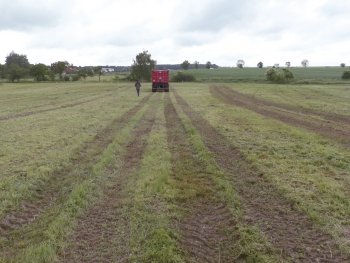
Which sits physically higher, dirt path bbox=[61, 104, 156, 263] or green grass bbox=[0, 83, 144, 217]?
dirt path bbox=[61, 104, 156, 263]

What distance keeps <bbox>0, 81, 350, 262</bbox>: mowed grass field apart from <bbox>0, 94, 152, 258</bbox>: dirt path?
25 millimetres

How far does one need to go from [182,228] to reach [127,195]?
2.07 meters

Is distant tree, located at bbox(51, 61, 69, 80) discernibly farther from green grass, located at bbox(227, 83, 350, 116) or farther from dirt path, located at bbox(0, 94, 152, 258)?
dirt path, located at bbox(0, 94, 152, 258)

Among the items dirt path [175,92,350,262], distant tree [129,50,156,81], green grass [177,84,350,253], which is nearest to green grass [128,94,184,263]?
dirt path [175,92,350,262]

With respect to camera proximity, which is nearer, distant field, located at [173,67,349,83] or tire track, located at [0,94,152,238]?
tire track, located at [0,94,152,238]

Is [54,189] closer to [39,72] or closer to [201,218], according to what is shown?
[201,218]

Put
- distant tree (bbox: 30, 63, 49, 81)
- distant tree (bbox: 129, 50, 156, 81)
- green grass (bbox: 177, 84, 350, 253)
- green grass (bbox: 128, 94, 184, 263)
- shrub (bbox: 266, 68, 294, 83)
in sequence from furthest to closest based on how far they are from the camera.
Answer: distant tree (bbox: 30, 63, 49, 81) → distant tree (bbox: 129, 50, 156, 81) → shrub (bbox: 266, 68, 294, 83) → green grass (bbox: 177, 84, 350, 253) → green grass (bbox: 128, 94, 184, 263)

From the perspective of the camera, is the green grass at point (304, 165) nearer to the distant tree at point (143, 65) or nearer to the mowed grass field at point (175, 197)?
the mowed grass field at point (175, 197)

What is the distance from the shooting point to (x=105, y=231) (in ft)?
21.3

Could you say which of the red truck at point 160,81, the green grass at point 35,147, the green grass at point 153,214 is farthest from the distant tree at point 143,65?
the green grass at point 153,214

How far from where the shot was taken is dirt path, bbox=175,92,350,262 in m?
5.75

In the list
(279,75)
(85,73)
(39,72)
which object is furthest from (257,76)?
(39,72)

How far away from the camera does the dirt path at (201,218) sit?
5770mm

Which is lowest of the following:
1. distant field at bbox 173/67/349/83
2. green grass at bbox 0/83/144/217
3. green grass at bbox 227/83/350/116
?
distant field at bbox 173/67/349/83
